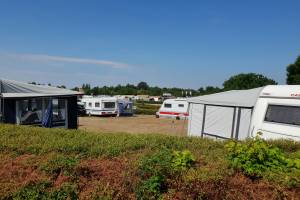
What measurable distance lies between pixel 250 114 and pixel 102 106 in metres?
25.9

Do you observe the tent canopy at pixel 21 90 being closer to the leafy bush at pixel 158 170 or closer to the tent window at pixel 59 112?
the tent window at pixel 59 112

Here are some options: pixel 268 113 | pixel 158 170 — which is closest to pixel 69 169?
pixel 158 170

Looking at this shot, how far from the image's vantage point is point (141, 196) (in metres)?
4.24

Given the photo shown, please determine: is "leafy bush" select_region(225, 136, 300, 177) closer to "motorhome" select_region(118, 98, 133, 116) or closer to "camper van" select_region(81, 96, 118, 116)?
"camper van" select_region(81, 96, 118, 116)

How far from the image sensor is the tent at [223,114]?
1336cm

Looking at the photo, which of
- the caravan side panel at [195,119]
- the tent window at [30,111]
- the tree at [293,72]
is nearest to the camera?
the tent window at [30,111]

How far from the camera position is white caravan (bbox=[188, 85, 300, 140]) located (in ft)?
34.1

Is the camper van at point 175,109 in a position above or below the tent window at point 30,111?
below

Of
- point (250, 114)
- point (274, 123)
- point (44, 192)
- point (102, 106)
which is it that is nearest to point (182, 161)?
point (44, 192)

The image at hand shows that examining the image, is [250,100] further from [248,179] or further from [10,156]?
[10,156]

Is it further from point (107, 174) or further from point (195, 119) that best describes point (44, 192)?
point (195, 119)

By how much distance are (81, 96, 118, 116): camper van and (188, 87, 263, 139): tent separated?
21825 mm

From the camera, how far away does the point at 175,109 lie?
3666cm

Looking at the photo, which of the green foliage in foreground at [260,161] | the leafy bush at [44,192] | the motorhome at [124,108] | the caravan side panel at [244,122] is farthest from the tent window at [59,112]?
the motorhome at [124,108]
